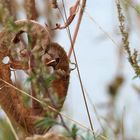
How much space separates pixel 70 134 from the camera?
2.91ft

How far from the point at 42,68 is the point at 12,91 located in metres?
0.41

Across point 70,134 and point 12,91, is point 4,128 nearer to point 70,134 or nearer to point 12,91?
point 12,91

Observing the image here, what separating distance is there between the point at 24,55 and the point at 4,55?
0.12 metres

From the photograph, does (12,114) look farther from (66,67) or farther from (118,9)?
(118,9)

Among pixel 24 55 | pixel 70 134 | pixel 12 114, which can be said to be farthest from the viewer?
pixel 12 114

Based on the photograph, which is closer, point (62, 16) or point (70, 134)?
point (70, 134)

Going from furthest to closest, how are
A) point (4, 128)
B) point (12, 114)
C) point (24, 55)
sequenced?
point (4, 128), point (12, 114), point (24, 55)

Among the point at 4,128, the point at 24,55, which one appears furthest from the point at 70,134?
Result: the point at 4,128

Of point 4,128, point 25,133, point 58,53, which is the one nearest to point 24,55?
point 58,53

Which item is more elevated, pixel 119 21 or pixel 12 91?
pixel 119 21

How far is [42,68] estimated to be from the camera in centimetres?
90

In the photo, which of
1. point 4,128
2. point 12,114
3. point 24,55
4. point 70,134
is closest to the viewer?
point 70,134

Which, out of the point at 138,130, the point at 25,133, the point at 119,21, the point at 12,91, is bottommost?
the point at 138,130

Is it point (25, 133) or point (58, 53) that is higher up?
point (58, 53)
